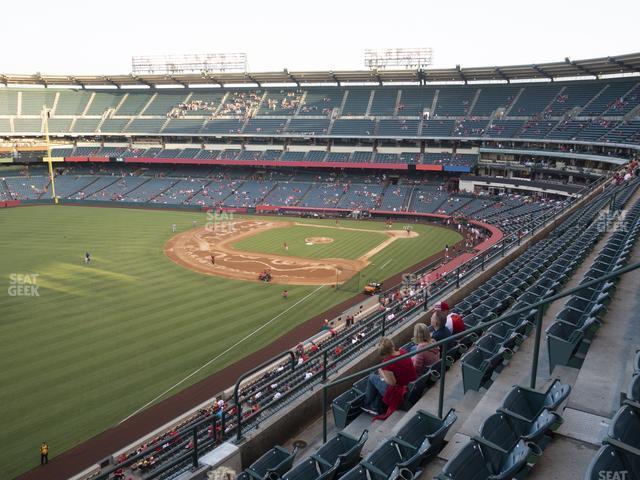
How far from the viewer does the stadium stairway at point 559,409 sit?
5637mm

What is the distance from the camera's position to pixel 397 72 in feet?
233

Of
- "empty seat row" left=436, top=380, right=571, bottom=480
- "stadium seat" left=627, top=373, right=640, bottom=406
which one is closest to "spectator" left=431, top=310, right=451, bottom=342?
"empty seat row" left=436, top=380, right=571, bottom=480

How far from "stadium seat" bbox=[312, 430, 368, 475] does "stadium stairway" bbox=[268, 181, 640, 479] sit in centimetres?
35


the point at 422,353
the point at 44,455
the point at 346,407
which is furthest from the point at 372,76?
the point at 346,407

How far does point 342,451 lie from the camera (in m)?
7.00

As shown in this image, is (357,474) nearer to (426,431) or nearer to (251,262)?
(426,431)

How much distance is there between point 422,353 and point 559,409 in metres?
2.95

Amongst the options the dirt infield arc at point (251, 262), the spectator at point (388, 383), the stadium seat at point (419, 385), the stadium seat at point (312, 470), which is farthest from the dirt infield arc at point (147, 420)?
the stadium seat at point (419, 385)

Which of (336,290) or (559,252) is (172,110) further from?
(559,252)

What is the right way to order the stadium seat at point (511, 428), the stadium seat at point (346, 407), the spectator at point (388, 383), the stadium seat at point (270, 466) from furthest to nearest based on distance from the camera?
the stadium seat at point (346, 407) → the spectator at point (388, 383) → the stadium seat at point (270, 466) → the stadium seat at point (511, 428)

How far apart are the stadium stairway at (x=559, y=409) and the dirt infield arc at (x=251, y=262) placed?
2522 cm

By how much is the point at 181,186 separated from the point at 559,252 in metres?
66.1

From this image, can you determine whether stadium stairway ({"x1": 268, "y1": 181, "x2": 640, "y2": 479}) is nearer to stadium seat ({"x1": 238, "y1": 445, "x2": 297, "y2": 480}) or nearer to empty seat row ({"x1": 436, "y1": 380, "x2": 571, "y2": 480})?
empty seat row ({"x1": 436, "y1": 380, "x2": 571, "y2": 480})

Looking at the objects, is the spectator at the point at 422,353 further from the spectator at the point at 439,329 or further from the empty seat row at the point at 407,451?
the empty seat row at the point at 407,451
